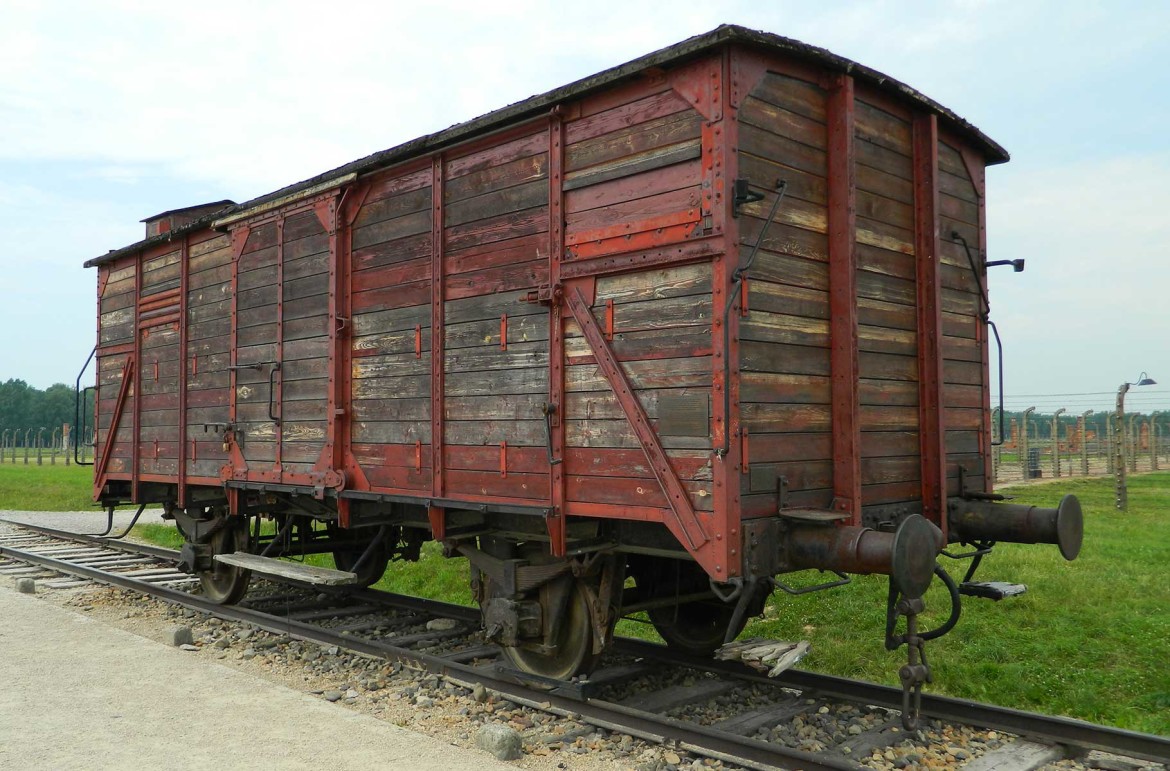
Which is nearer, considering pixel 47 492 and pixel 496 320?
pixel 496 320

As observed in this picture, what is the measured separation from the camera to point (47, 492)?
24.7m

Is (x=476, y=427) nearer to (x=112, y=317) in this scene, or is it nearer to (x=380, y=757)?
(x=380, y=757)

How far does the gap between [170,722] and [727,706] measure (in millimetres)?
3379

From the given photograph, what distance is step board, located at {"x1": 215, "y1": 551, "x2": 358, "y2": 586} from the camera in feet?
22.9

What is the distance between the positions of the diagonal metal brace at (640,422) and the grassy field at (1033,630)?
112 inches

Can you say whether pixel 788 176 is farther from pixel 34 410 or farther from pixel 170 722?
pixel 34 410

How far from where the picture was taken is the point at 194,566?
938 cm

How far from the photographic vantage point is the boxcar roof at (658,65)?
472 centimetres

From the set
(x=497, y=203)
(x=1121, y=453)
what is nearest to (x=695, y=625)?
(x=497, y=203)

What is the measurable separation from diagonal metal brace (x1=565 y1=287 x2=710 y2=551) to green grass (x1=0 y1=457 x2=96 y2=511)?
15009 millimetres

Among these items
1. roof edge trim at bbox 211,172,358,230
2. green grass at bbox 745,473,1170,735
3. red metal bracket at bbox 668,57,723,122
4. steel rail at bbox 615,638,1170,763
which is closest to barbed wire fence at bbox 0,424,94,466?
roof edge trim at bbox 211,172,358,230

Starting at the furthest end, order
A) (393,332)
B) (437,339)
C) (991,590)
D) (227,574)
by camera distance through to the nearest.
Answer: (227,574)
(393,332)
(437,339)
(991,590)

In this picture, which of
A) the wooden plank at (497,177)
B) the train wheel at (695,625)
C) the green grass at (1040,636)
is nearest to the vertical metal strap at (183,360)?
the wooden plank at (497,177)

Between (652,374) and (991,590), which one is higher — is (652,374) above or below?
above
